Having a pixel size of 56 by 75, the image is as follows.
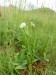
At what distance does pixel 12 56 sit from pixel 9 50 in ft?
0.42

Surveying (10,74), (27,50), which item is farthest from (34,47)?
(10,74)

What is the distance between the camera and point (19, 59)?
8.02 ft

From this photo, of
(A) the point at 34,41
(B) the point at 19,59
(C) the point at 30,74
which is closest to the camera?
(C) the point at 30,74

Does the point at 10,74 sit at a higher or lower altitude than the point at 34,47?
Result: lower

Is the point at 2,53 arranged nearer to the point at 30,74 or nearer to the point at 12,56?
the point at 12,56

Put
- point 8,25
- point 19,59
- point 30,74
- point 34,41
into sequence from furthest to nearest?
point 8,25
point 34,41
point 19,59
point 30,74

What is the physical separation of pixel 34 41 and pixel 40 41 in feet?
0.46

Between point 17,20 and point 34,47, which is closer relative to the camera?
point 34,47

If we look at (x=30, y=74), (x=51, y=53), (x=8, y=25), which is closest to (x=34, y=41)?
(x=51, y=53)

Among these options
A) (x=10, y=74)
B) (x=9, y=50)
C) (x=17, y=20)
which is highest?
(x=17, y=20)

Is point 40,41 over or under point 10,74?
over

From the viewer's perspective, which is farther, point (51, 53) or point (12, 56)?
point (51, 53)

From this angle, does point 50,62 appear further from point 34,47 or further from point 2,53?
point 2,53

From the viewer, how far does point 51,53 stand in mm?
2703
